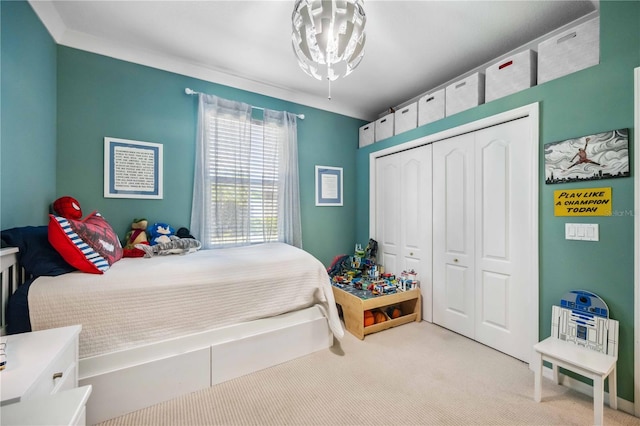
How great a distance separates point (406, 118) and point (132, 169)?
9.37 feet

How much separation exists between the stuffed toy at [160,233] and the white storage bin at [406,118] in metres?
2.69

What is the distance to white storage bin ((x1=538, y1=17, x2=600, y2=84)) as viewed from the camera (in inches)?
66.2

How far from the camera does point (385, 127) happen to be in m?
3.23

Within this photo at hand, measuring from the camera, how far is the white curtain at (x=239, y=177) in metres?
2.58

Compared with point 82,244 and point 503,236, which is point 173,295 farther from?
point 503,236

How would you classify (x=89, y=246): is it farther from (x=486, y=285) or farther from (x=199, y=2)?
(x=486, y=285)

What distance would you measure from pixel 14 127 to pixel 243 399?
7.14ft


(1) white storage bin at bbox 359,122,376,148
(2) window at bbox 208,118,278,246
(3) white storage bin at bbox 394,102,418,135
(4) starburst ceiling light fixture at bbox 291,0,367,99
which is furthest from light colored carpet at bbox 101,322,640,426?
(1) white storage bin at bbox 359,122,376,148

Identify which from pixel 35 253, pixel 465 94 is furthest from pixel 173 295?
pixel 465 94

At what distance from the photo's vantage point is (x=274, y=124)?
297 cm

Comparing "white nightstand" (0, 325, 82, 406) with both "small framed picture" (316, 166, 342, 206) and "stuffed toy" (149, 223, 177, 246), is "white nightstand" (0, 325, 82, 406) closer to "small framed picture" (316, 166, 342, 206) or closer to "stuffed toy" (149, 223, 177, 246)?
"stuffed toy" (149, 223, 177, 246)

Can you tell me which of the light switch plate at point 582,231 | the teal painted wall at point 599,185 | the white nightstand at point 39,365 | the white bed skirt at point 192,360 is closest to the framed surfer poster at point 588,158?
the teal painted wall at point 599,185

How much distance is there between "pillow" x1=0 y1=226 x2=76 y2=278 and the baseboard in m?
3.26

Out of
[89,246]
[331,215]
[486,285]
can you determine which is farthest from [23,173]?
[486,285]
